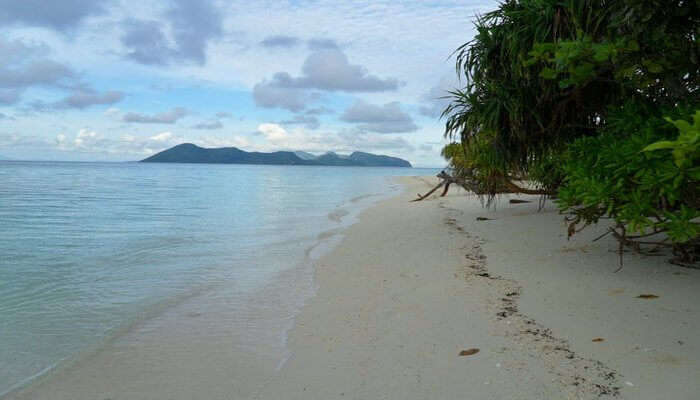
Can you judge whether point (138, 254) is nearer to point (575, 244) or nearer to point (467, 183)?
point (575, 244)

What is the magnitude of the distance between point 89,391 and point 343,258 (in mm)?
4404

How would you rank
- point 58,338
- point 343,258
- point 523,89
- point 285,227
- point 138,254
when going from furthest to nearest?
point 285,227, point 138,254, point 343,258, point 523,89, point 58,338

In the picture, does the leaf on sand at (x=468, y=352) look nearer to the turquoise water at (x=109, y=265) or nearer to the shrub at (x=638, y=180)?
the shrub at (x=638, y=180)

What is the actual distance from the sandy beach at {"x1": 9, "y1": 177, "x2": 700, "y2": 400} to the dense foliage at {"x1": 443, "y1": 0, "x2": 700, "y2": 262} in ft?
2.26

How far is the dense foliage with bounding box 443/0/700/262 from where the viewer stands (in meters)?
3.65

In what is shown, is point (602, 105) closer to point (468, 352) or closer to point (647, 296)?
point (647, 296)

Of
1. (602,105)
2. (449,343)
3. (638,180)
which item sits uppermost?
(602,105)

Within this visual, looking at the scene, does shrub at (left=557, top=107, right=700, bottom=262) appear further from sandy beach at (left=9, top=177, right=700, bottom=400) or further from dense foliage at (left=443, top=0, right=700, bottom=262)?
sandy beach at (left=9, top=177, right=700, bottom=400)

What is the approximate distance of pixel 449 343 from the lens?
11.6 feet

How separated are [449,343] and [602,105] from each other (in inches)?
186

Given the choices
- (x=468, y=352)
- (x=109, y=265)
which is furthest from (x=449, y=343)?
(x=109, y=265)

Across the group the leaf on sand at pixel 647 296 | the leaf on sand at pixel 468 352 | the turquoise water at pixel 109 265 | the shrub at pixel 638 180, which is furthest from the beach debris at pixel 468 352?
the turquoise water at pixel 109 265

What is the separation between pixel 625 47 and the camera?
3920mm

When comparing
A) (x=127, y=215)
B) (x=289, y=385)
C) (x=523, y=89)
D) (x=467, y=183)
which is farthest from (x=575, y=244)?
(x=127, y=215)
